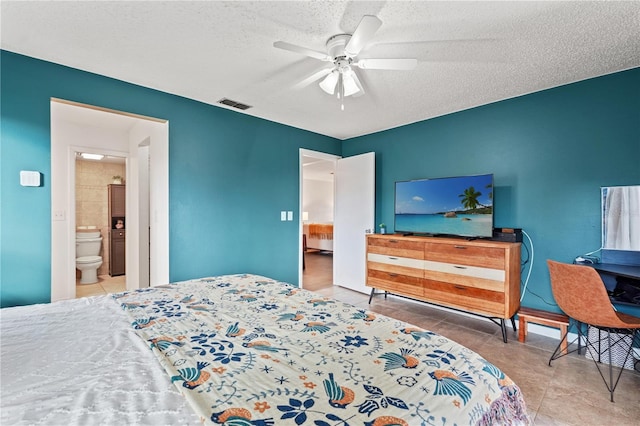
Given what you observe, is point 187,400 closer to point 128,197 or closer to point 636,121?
point 636,121

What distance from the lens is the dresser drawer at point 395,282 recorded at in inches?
134

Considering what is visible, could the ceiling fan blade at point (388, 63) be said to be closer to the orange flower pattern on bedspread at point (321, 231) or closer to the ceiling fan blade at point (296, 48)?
the ceiling fan blade at point (296, 48)

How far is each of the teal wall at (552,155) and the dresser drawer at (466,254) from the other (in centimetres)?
56

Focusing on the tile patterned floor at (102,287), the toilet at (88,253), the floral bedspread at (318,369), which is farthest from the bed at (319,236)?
the floral bedspread at (318,369)

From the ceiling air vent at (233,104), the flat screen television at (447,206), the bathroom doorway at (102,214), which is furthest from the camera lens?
the bathroom doorway at (102,214)

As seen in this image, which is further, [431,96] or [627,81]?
[431,96]

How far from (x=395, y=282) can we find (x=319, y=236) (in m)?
4.63

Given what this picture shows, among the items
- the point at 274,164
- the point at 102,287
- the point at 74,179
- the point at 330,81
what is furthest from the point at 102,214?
the point at 330,81

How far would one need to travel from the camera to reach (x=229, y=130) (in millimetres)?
3500

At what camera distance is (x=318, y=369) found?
3.29 ft

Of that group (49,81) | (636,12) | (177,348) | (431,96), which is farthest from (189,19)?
(636,12)

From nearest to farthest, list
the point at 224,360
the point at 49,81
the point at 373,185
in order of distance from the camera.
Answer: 1. the point at 224,360
2. the point at 49,81
3. the point at 373,185

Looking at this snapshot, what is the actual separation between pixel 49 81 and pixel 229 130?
1.61 metres

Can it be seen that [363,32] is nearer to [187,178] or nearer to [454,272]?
[187,178]
